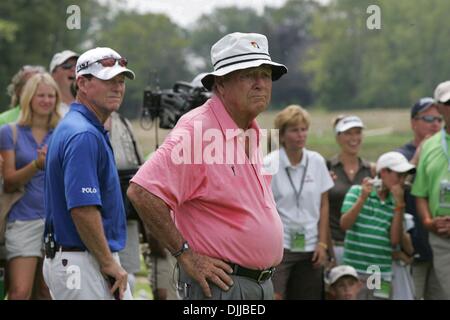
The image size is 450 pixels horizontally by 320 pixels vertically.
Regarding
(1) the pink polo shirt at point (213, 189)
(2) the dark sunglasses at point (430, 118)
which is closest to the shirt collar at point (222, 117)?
(1) the pink polo shirt at point (213, 189)

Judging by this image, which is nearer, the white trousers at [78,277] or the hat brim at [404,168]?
the white trousers at [78,277]

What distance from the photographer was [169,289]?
7641mm

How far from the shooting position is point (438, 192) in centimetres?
687

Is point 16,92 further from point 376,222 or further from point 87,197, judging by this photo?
point 376,222

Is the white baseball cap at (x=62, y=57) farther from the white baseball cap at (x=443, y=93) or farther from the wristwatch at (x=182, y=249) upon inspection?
the wristwatch at (x=182, y=249)

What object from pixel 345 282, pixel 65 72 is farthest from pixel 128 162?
pixel 345 282

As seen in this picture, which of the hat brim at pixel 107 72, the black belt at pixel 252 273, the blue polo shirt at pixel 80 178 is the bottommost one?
the black belt at pixel 252 273

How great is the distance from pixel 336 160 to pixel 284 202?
3.43 ft

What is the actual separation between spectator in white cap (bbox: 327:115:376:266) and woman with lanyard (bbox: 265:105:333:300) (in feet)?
1.80

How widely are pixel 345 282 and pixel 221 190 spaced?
356 cm

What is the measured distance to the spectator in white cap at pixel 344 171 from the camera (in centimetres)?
795

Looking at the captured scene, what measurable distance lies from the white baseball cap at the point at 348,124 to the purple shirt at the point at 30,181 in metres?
2.76

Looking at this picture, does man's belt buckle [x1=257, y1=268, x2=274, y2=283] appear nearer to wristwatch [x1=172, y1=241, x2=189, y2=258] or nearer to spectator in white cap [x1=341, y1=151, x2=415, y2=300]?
wristwatch [x1=172, y1=241, x2=189, y2=258]
